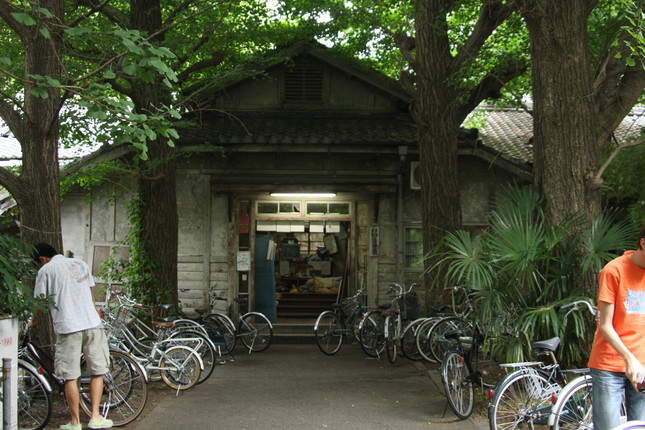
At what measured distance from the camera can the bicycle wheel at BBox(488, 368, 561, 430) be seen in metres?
6.47

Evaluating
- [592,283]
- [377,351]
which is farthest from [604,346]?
[377,351]

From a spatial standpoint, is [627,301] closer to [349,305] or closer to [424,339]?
[424,339]

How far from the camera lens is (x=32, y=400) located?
24.3 ft

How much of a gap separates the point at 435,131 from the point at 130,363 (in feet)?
23.3

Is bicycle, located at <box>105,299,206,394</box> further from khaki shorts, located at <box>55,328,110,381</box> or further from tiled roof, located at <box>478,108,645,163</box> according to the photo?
tiled roof, located at <box>478,108,645,163</box>

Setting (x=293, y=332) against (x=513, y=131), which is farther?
(x=513, y=131)

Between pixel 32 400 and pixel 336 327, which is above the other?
pixel 336 327

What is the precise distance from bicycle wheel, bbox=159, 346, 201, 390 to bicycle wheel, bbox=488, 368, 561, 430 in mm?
4636

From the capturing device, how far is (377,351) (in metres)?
13.5

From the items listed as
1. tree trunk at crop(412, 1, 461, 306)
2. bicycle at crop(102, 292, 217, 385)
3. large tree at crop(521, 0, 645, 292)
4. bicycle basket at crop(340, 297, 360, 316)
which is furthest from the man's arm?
bicycle basket at crop(340, 297, 360, 316)

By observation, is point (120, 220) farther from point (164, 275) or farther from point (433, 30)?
point (433, 30)

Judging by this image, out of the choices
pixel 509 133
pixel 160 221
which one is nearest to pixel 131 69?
pixel 160 221

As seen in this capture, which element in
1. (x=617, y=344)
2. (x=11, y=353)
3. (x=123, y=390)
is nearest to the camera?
(x=617, y=344)

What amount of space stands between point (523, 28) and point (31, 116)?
10.3 meters
